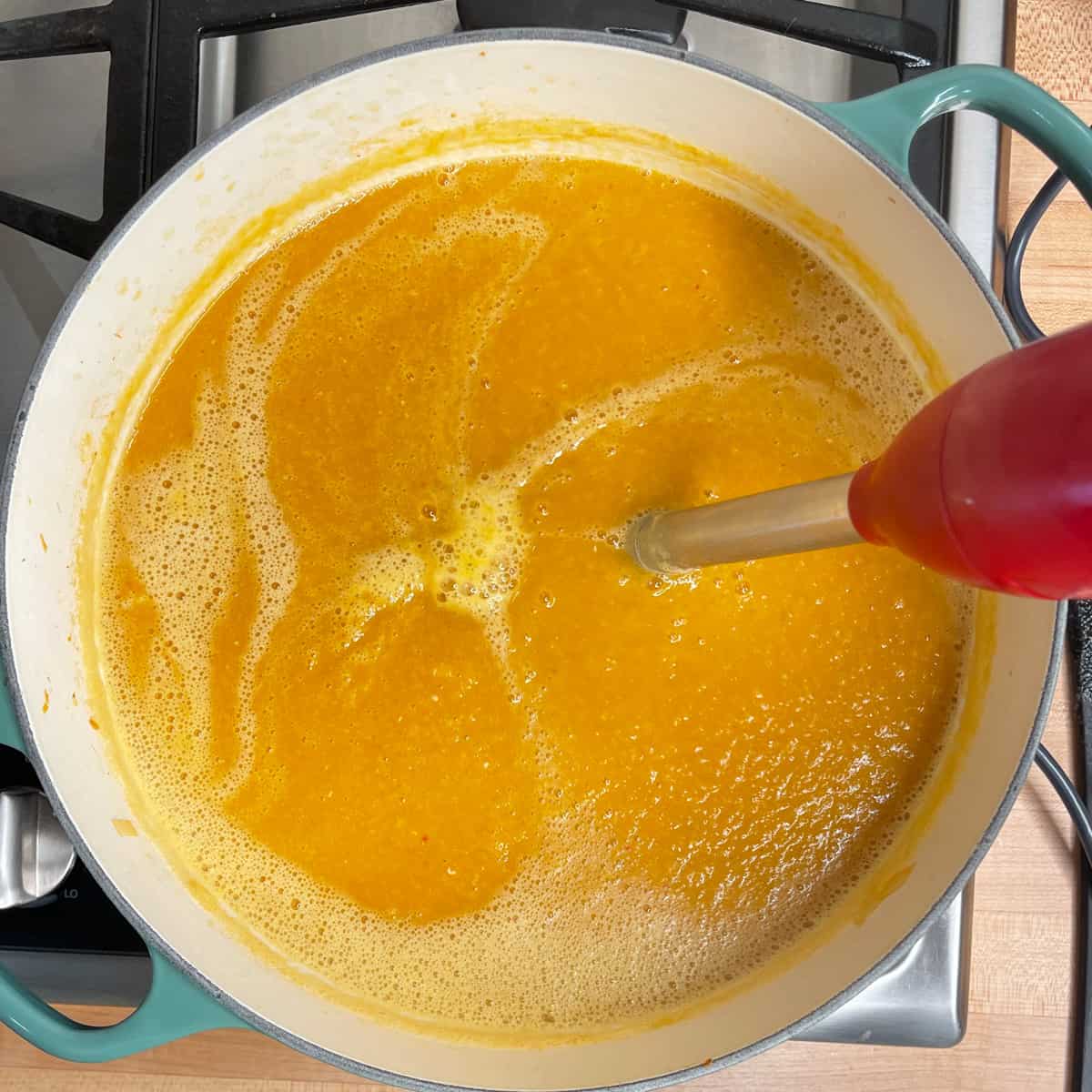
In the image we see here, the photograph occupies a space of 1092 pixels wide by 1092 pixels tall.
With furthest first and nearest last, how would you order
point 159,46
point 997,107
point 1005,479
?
1. point 159,46
2. point 997,107
3. point 1005,479

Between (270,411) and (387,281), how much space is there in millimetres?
137

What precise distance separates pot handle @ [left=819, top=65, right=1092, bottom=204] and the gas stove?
4.7 inches

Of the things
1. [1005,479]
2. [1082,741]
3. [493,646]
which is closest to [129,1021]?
[493,646]

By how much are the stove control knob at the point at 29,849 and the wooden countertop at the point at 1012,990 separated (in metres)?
0.15

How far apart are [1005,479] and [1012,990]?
0.65 m

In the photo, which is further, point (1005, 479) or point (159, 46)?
point (159, 46)

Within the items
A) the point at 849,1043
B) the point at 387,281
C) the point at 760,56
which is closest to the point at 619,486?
the point at 387,281

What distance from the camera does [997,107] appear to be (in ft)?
1.99

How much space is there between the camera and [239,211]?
2.52 ft

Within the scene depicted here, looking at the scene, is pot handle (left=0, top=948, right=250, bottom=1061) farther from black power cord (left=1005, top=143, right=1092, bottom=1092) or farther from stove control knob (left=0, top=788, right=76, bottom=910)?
black power cord (left=1005, top=143, right=1092, bottom=1092)

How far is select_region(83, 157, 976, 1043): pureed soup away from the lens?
2.52 feet

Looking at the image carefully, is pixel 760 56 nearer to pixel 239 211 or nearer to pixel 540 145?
pixel 540 145

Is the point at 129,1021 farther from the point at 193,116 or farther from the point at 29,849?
the point at 193,116

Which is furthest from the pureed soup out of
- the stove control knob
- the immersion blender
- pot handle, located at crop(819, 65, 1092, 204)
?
the immersion blender
